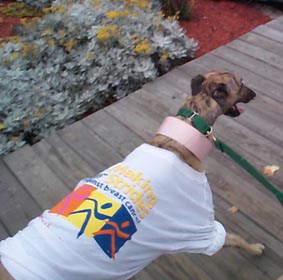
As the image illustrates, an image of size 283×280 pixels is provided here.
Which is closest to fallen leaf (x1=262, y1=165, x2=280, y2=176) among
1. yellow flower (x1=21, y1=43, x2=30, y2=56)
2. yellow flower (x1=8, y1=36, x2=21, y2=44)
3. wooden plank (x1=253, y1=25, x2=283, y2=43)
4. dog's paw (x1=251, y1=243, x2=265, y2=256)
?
dog's paw (x1=251, y1=243, x2=265, y2=256)

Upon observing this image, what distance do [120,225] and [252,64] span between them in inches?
95.6

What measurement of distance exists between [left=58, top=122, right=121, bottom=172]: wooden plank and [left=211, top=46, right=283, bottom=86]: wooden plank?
1.45 metres

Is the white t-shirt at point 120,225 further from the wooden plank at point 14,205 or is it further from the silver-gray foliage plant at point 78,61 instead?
the silver-gray foliage plant at point 78,61

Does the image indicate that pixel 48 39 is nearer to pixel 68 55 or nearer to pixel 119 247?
pixel 68 55

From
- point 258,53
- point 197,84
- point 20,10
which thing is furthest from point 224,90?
point 20,10

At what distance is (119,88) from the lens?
3.46m

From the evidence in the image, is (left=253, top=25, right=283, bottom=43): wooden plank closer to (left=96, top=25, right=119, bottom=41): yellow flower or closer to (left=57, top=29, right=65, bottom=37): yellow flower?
(left=96, top=25, right=119, bottom=41): yellow flower

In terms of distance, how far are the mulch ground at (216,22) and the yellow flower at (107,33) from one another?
84 cm

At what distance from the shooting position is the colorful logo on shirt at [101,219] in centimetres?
148

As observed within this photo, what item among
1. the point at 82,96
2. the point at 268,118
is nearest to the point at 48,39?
the point at 82,96

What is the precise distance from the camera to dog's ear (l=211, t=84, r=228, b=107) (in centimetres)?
191

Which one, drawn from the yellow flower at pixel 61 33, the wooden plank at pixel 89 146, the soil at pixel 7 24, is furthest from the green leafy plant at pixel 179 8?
the wooden plank at pixel 89 146

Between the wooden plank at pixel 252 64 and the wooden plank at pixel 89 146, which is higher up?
the wooden plank at pixel 252 64

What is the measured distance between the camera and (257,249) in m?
2.14
